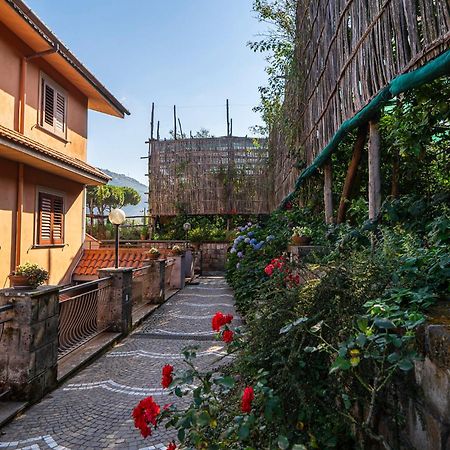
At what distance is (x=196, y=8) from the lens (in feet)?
30.1

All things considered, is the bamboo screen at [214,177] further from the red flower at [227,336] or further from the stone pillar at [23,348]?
the red flower at [227,336]

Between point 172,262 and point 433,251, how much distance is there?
921 centimetres

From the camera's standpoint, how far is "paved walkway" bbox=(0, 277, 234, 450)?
250 centimetres

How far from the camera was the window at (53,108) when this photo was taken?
782 cm

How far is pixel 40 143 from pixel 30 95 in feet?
3.72

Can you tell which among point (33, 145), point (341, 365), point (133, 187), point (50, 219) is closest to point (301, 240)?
point (341, 365)

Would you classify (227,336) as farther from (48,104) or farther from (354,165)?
(48,104)

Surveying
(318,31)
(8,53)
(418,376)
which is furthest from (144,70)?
(418,376)

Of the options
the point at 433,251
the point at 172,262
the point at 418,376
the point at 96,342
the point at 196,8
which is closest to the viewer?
the point at 418,376

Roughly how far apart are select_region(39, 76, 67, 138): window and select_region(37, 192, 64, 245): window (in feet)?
5.61

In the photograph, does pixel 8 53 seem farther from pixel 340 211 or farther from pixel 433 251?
pixel 433 251

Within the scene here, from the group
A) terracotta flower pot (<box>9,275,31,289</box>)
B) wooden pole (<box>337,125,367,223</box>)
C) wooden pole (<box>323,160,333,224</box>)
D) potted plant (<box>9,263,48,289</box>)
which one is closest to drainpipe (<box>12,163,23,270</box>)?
potted plant (<box>9,263,48,289</box>)

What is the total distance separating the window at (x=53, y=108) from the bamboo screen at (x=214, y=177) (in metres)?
7.39

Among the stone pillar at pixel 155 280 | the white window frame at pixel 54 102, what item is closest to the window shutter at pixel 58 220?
the white window frame at pixel 54 102
